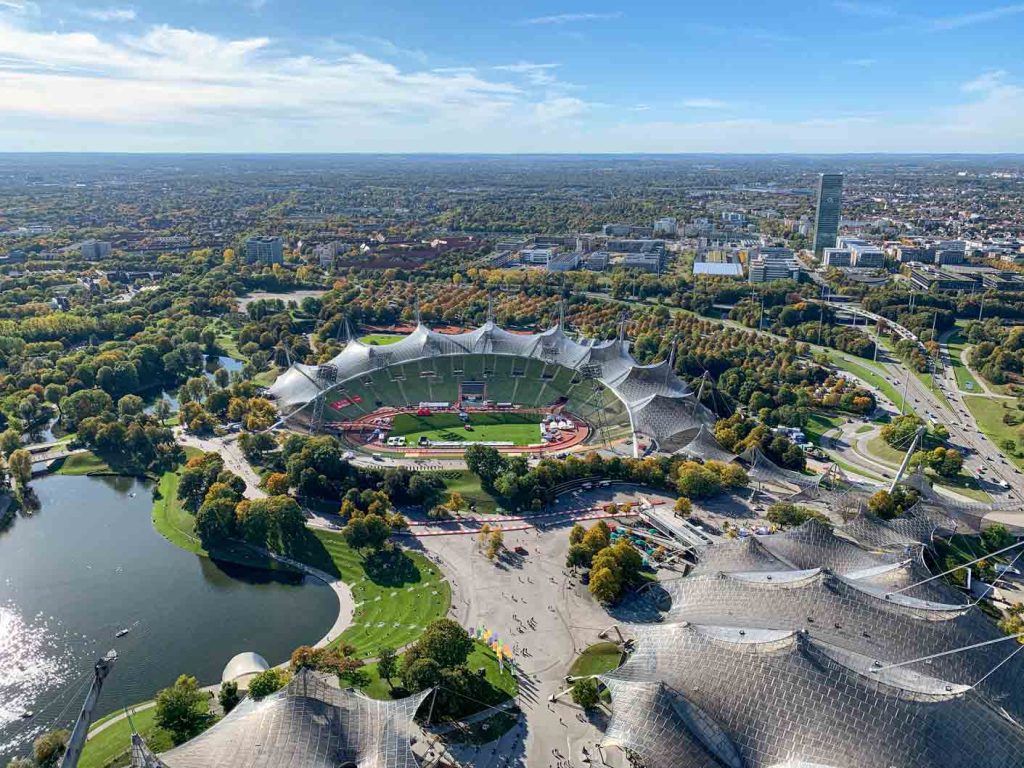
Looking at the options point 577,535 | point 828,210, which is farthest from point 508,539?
point 828,210

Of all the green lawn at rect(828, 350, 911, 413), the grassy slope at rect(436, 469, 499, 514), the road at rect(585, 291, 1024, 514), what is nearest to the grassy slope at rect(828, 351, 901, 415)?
the green lawn at rect(828, 350, 911, 413)

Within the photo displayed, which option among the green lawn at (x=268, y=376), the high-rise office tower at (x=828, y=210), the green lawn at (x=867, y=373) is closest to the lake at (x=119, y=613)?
the green lawn at (x=268, y=376)

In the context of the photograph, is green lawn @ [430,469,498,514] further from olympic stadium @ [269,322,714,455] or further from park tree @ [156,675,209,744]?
park tree @ [156,675,209,744]

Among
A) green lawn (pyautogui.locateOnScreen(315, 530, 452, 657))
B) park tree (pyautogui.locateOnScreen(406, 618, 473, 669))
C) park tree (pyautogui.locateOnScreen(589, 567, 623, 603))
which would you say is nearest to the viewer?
park tree (pyautogui.locateOnScreen(406, 618, 473, 669))

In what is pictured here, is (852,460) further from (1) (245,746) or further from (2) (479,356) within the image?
(1) (245,746)

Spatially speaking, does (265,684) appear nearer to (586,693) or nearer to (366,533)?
(366,533)

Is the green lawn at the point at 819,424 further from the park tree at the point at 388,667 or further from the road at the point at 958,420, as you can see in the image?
the park tree at the point at 388,667

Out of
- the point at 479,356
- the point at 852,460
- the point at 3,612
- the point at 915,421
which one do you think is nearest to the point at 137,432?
the point at 3,612
